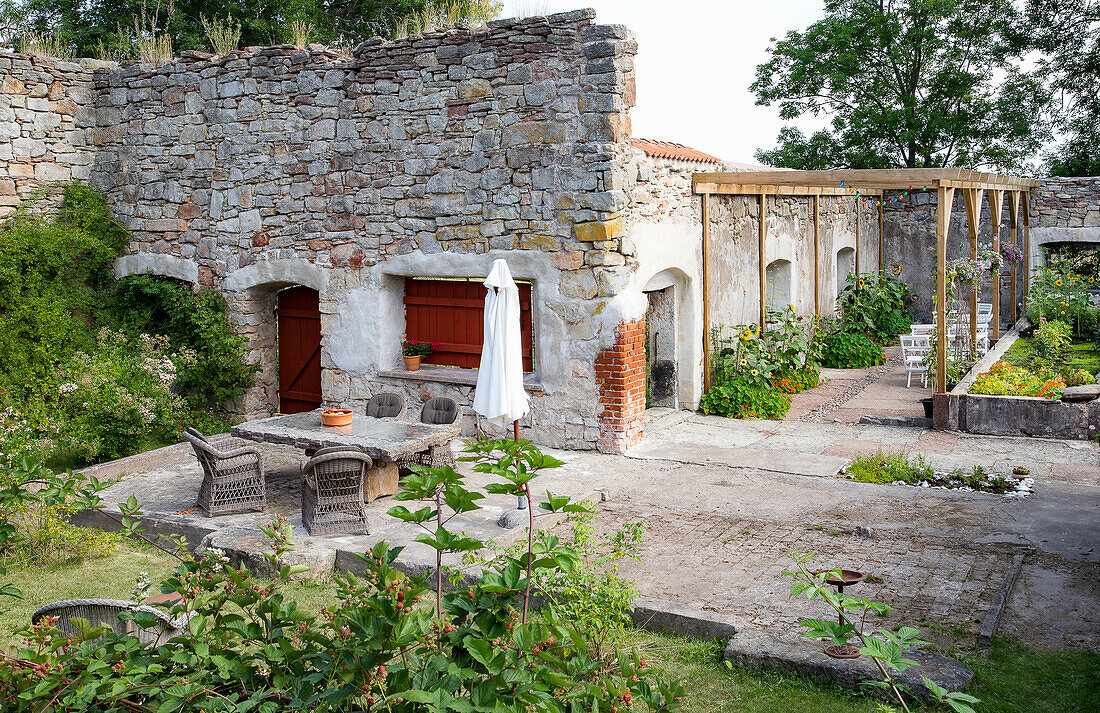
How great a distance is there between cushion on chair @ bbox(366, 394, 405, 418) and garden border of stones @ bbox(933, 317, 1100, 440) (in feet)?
18.5

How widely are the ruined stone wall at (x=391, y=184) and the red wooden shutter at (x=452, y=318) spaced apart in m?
0.24

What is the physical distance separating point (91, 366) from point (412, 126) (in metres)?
4.32

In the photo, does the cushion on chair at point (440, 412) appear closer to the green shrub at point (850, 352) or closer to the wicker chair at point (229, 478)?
the wicker chair at point (229, 478)

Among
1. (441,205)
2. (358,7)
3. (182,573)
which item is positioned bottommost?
(182,573)

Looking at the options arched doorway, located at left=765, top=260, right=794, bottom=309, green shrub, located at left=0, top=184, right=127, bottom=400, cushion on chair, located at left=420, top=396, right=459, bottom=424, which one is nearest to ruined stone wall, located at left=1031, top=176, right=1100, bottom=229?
arched doorway, located at left=765, top=260, right=794, bottom=309

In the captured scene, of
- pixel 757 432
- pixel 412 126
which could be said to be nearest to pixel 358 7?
pixel 412 126

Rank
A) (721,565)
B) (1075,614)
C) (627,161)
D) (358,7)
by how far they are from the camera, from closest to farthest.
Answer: (1075,614) < (721,565) < (627,161) < (358,7)

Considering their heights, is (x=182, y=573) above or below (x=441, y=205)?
below

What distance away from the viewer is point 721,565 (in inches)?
239

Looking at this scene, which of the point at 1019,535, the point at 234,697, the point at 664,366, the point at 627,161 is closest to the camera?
the point at 234,697

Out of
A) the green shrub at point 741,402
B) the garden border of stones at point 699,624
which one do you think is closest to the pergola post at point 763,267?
the green shrub at point 741,402

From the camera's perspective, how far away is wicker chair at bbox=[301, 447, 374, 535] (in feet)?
22.0

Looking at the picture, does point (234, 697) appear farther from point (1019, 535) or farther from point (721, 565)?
point (1019, 535)

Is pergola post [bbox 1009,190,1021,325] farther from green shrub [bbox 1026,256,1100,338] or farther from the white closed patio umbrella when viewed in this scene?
the white closed patio umbrella
